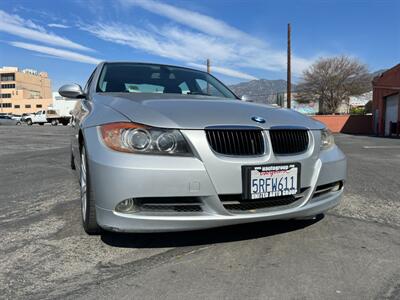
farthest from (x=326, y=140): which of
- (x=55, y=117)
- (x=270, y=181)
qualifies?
(x=55, y=117)

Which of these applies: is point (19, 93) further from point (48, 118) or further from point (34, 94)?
point (48, 118)

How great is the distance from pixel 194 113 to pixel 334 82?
52891 millimetres

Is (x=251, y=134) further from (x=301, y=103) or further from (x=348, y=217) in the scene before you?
(x=301, y=103)

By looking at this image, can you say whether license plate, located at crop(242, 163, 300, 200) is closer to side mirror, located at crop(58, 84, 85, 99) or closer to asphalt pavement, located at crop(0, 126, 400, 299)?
asphalt pavement, located at crop(0, 126, 400, 299)

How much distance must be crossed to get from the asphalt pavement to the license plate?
0.48 m

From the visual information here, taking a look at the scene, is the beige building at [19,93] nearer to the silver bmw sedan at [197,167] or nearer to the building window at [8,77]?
the building window at [8,77]

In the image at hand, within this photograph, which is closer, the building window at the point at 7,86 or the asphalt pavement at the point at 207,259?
the asphalt pavement at the point at 207,259

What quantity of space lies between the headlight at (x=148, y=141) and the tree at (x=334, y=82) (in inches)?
2066

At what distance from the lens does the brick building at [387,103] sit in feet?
90.5

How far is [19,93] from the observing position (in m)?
106

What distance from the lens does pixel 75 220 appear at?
3725mm

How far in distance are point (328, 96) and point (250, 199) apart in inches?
2118

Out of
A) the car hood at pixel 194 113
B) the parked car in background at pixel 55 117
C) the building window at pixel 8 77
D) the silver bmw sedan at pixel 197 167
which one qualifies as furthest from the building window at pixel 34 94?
the silver bmw sedan at pixel 197 167

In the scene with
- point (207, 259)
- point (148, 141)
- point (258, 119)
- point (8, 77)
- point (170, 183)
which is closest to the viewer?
point (170, 183)
